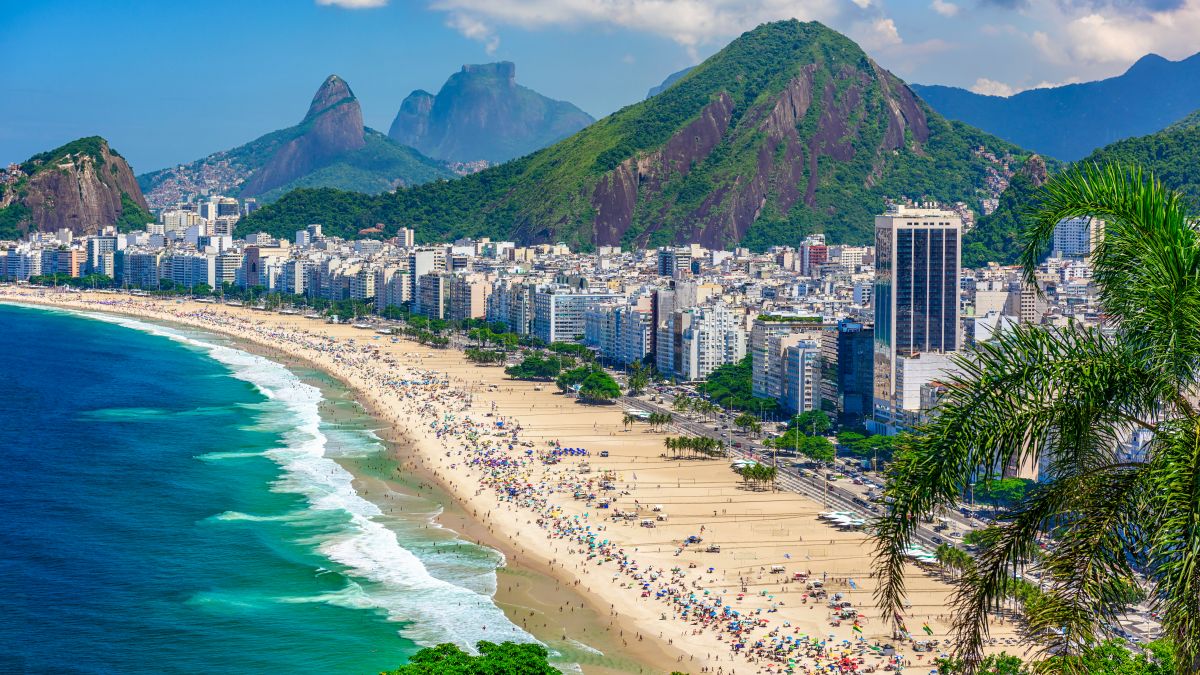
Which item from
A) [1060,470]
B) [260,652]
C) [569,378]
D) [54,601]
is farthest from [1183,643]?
[569,378]

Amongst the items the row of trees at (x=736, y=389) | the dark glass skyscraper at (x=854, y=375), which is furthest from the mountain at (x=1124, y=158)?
the dark glass skyscraper at (x=854, y=375)

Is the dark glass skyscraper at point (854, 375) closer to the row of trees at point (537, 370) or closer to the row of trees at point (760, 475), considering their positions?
the row of trees at point (760, 475)

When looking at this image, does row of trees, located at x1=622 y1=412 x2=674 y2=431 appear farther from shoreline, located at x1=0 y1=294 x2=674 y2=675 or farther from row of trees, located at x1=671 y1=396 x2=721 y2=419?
shoreline, located at x1=0 y1=294 x2=674 y2=675

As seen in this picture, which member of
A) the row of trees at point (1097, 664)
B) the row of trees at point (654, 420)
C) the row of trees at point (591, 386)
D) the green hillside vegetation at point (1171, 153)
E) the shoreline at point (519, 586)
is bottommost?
the shoreline at point (519, 586)

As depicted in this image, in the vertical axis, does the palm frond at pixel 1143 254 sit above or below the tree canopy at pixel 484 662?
above

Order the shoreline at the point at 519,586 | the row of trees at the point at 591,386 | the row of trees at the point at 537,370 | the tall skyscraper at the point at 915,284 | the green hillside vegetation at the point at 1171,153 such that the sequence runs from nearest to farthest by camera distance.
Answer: the shoreline at the point at 519,586 → the tall skyscraper at the point at 915,284 → the row of trees at the point at 591,386 → the row of trees at the point at 537,370 → the green hillside vegetation at the point at 1171,153

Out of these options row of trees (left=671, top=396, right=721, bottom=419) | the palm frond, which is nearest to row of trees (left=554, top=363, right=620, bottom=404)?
row of trees (left=671, top=396, right=721, bottom=419)

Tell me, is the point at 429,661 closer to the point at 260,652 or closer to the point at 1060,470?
the point at 260,652

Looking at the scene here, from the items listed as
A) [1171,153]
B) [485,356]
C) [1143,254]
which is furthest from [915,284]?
[1171,153]
